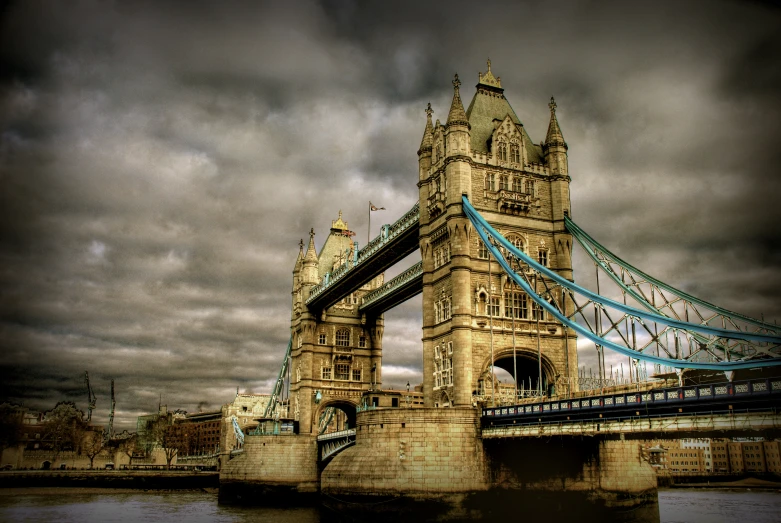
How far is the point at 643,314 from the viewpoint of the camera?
28922mm

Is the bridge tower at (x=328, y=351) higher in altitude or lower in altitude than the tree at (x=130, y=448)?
higher

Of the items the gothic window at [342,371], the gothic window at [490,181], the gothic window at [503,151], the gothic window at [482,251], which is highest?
the gothic window at [503,151]

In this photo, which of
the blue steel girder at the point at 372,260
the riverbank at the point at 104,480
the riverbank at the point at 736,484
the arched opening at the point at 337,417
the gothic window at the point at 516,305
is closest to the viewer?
the gothic window at the point at 516,305

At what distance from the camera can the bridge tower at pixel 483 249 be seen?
137 feet

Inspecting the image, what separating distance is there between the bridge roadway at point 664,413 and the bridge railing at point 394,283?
18957 millimetres

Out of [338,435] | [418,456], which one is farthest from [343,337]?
[418,456]

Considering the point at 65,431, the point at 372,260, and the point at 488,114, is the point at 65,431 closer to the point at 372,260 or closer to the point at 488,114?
the point at 372,260

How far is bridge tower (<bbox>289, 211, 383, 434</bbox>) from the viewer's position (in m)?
69.1

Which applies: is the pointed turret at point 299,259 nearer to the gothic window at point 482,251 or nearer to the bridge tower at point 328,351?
the bridge tower at point 328,351

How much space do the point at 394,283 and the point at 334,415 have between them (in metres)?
26.4

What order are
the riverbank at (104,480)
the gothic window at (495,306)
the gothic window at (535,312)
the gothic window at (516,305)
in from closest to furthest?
the gothic window at (495,306)
the gothic window at (516,305)
the gothic window at (535,312)
the riverbank at (104,480)

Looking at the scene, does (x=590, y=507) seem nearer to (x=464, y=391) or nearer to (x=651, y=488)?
(x=651, y=488)

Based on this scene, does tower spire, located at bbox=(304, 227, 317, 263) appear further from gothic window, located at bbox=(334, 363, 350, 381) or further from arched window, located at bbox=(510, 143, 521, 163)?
arched window, located at bbox=(510, 143, 521, 163)

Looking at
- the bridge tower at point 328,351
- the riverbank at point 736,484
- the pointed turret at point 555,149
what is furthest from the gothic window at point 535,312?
the riverbank at point 736,484
